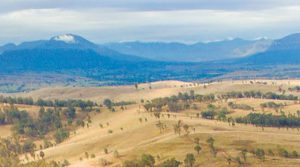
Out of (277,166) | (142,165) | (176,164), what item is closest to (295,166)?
(277,166)

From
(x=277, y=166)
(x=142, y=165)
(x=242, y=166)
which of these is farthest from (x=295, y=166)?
(x=142, y=165)

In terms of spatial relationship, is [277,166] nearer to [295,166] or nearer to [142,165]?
[295,166]

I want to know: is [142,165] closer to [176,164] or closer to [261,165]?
[176,164]

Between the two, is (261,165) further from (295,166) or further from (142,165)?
(142,165)

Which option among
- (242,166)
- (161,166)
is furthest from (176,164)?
(242,166)

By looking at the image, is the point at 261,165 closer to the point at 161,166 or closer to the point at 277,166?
the point at 277,166

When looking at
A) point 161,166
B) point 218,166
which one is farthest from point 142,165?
point 218,166
